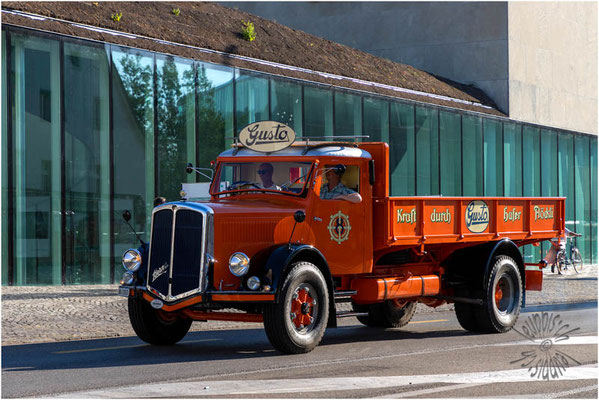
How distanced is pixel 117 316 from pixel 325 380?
8.07 m

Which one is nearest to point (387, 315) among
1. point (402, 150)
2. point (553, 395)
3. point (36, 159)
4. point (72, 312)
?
point (72, 312)

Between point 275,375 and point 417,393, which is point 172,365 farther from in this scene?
point 417,393

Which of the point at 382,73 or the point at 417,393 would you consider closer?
the point at 417,393

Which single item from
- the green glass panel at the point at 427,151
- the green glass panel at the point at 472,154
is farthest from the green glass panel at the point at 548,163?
the green glass panel at the point at 427,151

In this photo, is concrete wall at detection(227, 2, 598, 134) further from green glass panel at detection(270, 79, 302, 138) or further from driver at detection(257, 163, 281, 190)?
driver at detection(257, 163, 281, 190)

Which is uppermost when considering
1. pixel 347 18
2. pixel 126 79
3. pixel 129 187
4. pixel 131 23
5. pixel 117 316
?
pixel 347 18

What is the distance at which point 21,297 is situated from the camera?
18844 mm

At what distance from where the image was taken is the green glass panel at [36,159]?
70.0 feet

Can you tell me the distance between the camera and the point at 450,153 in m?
35.5

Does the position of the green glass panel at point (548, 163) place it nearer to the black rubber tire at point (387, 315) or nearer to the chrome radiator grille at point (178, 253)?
the black rubber tire at point (387, 315)

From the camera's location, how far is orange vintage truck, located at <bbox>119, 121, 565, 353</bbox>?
11406 mm

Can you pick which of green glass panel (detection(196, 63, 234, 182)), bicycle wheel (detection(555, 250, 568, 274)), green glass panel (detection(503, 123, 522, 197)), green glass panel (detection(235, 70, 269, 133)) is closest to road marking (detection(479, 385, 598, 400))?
green glass panel (detection(196, 63, 234, 182))

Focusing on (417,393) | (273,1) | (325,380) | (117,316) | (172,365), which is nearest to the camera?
(417,393)

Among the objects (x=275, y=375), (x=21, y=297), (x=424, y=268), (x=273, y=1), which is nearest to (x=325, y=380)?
(x=275, y=375)
